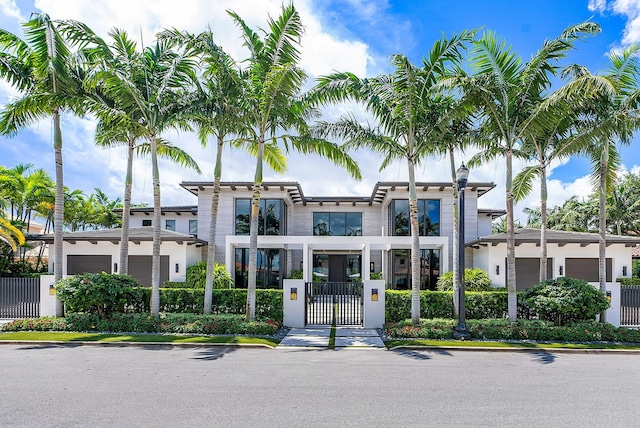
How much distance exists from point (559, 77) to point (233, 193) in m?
16.6

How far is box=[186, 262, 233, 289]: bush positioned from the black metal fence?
5992 mm

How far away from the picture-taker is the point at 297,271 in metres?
23.5

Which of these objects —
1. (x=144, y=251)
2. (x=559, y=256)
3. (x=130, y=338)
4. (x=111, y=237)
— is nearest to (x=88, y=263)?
(x=111, y=237)

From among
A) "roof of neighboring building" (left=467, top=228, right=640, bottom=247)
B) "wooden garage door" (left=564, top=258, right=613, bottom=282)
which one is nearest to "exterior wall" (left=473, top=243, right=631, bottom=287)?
"roof of neighboring building" (left=467, top=228, right=640, bottom=247)

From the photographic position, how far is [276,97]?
12.1 meters

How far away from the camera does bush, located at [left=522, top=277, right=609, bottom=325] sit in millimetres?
11727

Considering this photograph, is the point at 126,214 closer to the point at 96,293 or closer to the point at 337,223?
the point at 96,293

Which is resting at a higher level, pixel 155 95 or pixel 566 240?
pixel 155 95

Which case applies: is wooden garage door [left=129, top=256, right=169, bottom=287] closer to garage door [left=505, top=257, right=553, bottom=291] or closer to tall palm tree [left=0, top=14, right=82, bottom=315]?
tall palm tree [left=0, top=14, right=82, bottom=315]

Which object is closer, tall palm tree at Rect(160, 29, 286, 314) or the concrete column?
tall palm tree at Rect(160, 29, 286, 314)

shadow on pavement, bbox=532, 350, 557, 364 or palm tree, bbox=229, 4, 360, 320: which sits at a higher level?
palm tree, bbox=229, 4, 360, 320

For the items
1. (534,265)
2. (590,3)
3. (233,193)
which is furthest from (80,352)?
(534,265)

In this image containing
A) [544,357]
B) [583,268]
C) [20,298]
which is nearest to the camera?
[544,357]

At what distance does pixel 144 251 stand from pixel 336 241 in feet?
32.1
